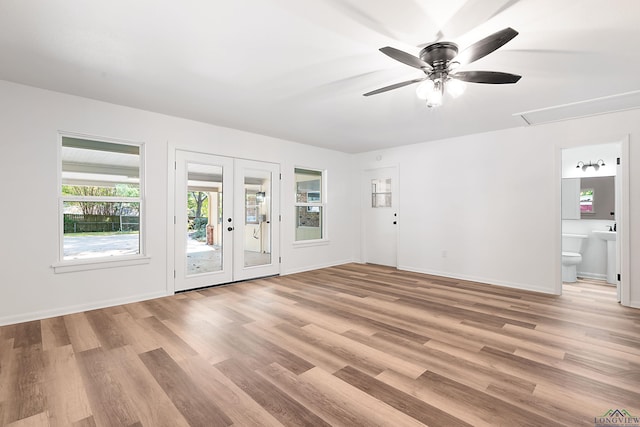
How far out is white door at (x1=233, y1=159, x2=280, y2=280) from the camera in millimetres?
5133

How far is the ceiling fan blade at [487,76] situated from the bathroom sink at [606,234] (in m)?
4.55

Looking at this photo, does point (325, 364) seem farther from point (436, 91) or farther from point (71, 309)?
point (71, 309)

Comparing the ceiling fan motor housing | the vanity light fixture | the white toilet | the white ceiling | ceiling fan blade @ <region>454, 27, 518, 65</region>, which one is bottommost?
the white toilet

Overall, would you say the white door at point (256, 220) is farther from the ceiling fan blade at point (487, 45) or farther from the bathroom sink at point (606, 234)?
the bathroom sink at point (606, 234)

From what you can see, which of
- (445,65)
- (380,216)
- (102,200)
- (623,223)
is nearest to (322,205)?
(380,216)

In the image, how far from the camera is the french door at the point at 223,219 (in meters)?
4.52

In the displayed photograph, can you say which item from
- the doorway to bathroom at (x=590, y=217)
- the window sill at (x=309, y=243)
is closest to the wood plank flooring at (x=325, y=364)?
the doorway to bathroom at (x=590, y=217)

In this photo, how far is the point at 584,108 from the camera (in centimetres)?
388

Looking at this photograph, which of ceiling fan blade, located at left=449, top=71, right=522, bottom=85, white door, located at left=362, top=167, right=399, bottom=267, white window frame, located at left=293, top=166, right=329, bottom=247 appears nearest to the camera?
ceiling fan blade, located at left=449, top=71, right=522, bottom=85

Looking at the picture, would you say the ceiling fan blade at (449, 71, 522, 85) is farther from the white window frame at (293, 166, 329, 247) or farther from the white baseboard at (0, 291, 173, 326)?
the white baseboard at (0, 291, 173, 326)

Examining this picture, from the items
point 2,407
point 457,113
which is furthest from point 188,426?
point 457,113

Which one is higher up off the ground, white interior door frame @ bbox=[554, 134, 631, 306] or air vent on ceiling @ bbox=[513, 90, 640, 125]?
air vent on ceiling @ bbox=[513, 90, 640, 125]

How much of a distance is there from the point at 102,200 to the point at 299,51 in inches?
124

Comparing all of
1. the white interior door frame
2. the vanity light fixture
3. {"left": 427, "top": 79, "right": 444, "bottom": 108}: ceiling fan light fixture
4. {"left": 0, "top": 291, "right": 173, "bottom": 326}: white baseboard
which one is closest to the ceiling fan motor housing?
{"left": 427, "top": 79, "right": 444, "bottom": 108}: ceiling fan light fixture
